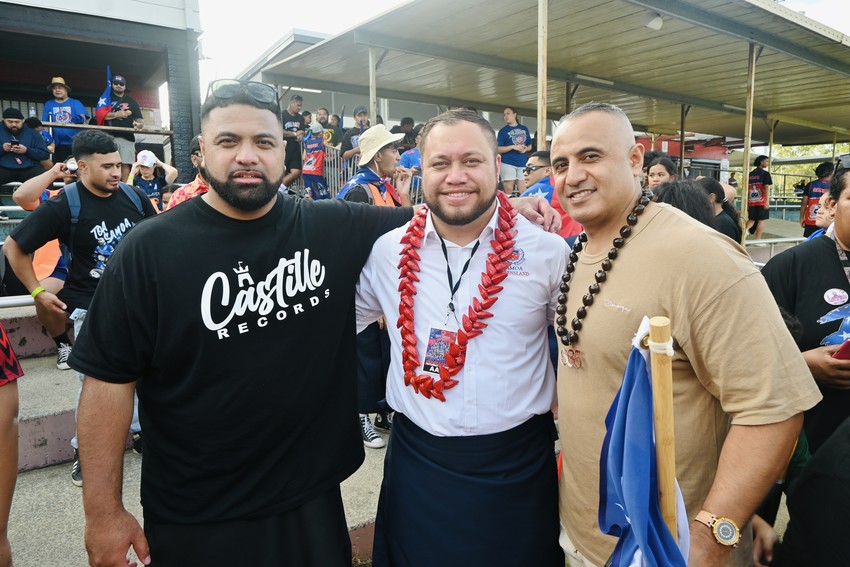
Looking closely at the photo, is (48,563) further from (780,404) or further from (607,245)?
(780,404)

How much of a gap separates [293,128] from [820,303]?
9439mm

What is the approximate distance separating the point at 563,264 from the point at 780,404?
2.93ft

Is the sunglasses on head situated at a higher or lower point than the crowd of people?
higher

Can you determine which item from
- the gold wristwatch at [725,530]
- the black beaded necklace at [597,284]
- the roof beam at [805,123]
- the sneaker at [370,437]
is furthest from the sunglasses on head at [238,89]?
the roof beam at [805,123]

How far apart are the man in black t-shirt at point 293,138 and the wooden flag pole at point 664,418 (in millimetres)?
9151

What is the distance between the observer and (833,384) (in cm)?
210

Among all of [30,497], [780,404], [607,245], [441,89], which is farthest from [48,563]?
[441,89]

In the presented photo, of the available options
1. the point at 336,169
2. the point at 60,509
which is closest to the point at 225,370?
the point at 60,509

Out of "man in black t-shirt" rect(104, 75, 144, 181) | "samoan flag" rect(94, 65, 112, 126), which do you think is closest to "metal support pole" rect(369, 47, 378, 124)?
"man in black t-shirt" rect(104, 75, 144, 181)

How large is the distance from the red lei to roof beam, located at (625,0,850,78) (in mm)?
5925

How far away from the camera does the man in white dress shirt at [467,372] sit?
6.28ft

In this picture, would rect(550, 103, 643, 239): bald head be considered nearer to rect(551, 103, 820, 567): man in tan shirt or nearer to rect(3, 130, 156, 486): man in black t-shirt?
rect(551, 103, 820, 567): man in tan shirt

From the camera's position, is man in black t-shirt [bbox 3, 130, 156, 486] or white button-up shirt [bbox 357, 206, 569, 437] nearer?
white button-up shirt [bbox 357, 206, 569, 437]

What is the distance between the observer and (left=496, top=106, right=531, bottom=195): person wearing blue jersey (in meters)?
9.60
